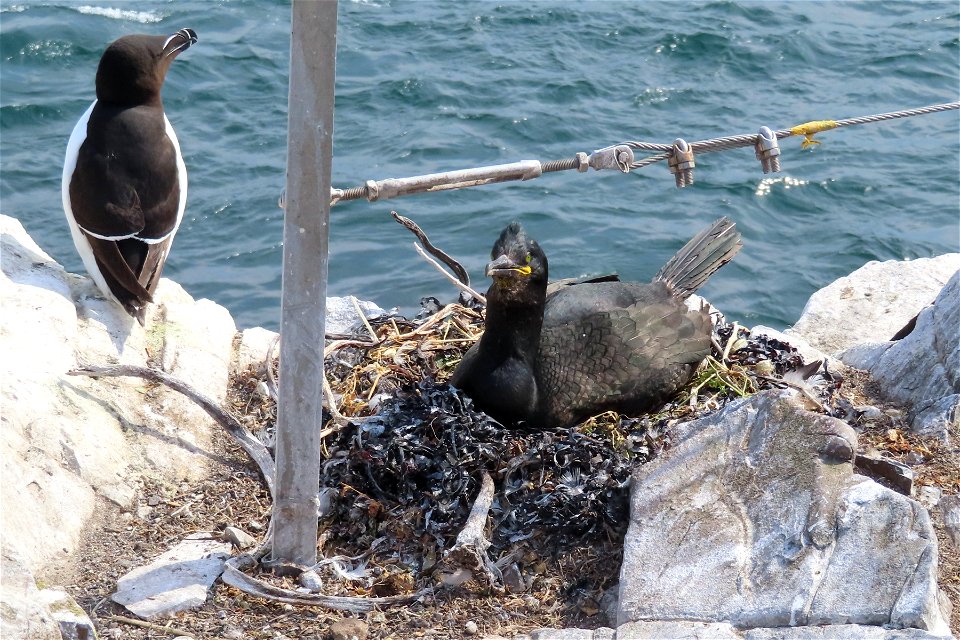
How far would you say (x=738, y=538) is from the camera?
376 centimetres

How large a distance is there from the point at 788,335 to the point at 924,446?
5.81ft

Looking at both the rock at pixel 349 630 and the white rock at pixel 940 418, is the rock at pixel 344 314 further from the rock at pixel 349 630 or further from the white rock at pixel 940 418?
the white rock at pixel 940 418

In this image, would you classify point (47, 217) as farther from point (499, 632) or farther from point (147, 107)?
point (499, 632)

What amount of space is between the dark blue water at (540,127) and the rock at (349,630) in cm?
497

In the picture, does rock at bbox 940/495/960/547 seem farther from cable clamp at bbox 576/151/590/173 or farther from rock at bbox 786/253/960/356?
rock at bbox 786/253/960/356

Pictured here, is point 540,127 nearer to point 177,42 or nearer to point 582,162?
point 177,42

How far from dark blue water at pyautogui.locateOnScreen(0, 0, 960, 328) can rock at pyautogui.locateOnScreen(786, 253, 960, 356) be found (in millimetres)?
1602

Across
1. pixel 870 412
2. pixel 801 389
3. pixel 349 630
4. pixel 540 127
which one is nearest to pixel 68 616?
pixel 349 630

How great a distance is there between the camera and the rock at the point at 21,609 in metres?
3.09

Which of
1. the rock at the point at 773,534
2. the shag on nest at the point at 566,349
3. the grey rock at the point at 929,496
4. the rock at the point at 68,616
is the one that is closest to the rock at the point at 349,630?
the rock at the point at 68,616

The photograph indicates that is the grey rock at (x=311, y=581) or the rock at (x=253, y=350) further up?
the rock at (x=253, y=350)

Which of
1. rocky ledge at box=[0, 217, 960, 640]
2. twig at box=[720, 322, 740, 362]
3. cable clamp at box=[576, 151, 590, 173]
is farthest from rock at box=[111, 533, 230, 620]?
twig at box=[720, 322, 740, 362]

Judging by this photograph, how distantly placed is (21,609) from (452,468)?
176cm

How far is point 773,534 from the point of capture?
3.73m
